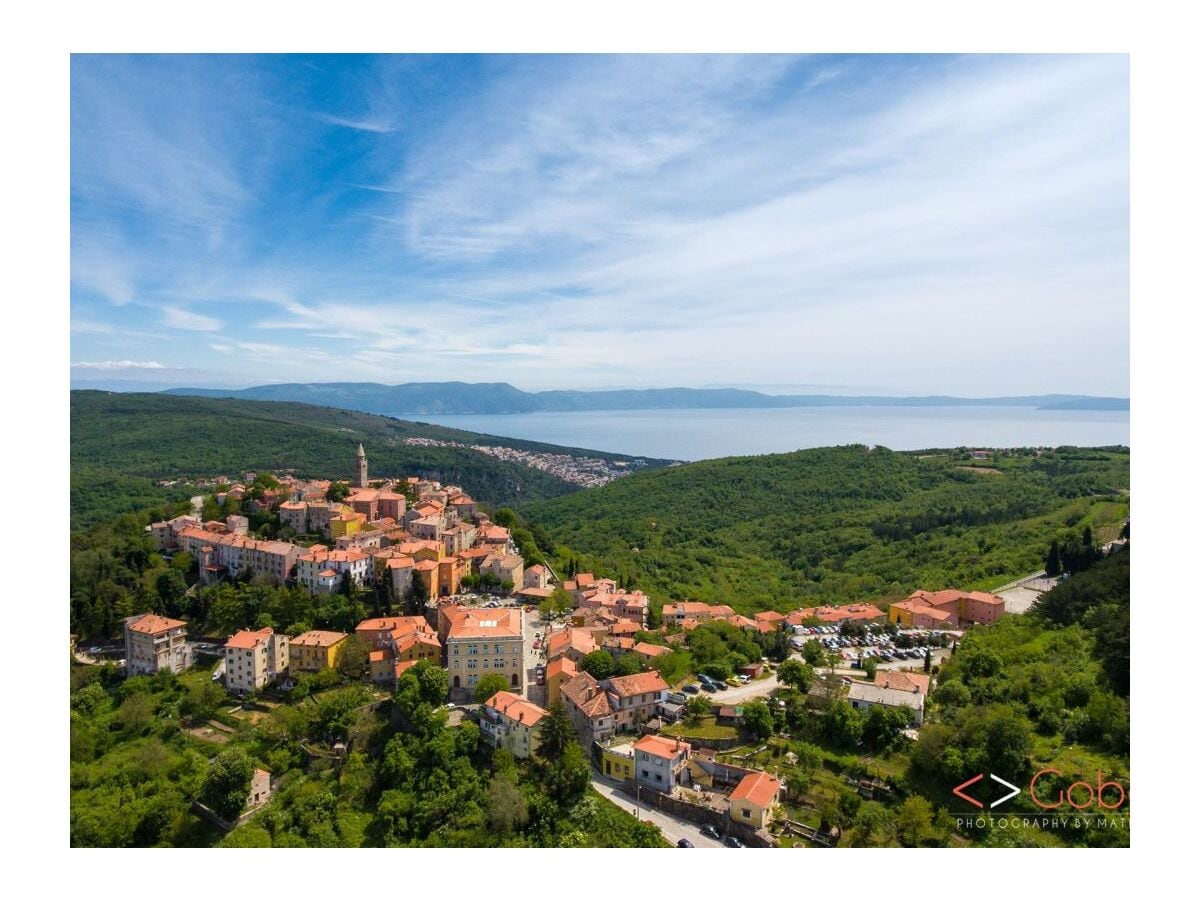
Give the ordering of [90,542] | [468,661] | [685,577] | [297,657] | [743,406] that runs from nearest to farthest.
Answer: [468,661], [297,657], [90,542], [685,577], [743,406]

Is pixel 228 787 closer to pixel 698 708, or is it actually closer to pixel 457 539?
pixel 698 708

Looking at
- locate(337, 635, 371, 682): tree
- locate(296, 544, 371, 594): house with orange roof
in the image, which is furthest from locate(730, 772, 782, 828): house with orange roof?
locate(296, 544, 371, 594): house with orange roof

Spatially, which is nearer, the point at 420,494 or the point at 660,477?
the point at 420,494

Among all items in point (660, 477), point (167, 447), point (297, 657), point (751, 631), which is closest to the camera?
A: point (297, 657)

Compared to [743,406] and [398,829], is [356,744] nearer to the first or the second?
[398,829]

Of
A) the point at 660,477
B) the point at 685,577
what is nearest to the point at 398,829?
the point at 685,577

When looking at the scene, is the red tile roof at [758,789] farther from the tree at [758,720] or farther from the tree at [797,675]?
the tree at [797,675]

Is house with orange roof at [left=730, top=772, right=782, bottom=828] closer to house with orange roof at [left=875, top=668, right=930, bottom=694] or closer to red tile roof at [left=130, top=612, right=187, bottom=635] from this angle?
house with orange roof at [left=875, top=668, right=930, bottom=694]
